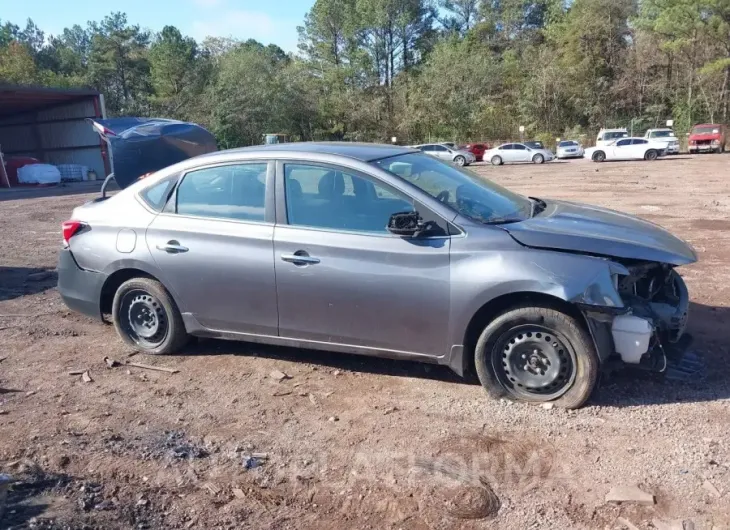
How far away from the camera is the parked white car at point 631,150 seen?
3709 cm

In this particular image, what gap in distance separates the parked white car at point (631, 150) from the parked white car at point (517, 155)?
3.60 metres

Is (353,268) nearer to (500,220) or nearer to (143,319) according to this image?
(500,220)

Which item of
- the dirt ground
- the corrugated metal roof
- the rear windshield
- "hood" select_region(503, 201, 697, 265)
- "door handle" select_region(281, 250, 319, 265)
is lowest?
the dirt ground

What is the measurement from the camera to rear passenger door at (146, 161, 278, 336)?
193 inches

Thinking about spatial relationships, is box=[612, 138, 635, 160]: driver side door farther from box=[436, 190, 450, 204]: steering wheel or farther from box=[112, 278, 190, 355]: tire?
box=[112, 278, 190, 355]: tire

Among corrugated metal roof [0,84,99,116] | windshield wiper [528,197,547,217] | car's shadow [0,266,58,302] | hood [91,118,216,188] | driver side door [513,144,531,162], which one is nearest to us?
windshield wiper [528,197,547,217]

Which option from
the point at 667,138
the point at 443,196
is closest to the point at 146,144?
the point at 443,196

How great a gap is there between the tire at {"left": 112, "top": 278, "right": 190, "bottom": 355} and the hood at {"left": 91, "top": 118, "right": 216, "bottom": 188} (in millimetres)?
4208

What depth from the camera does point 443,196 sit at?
15.4ft

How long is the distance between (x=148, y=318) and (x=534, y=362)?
3.19m

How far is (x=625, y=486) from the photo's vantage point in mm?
3402

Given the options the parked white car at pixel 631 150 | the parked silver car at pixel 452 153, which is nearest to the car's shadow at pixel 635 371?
the parked white car at pixel 631 150

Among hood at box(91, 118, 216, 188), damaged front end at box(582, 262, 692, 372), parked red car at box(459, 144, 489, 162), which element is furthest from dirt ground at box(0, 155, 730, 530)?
parked red car at box(459, 144, 489, 162)

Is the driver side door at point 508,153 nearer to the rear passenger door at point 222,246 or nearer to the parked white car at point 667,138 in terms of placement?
the parked white car at point 667,138
